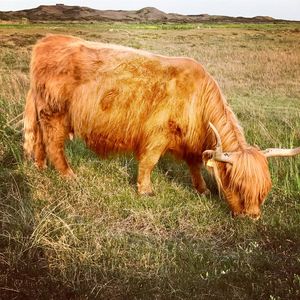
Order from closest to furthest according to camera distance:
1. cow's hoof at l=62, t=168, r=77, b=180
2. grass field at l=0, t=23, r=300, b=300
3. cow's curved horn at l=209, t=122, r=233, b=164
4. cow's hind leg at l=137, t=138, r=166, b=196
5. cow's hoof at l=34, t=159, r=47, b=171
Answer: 1. grass field at l=0, t=23, r=300, b=300
2. cow's curved horn at l=209, t=122, r=233, b=164
3. cow's hind leg at l=137, t=138, r=166, b=196
4. cow's hoof at l=62, t=168, r=77, b=180
5. cow's hoof at l=34, t=159, r=47, b=171

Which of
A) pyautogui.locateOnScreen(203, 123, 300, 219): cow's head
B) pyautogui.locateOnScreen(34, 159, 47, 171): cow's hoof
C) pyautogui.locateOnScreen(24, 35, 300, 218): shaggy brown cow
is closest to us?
pyautogui.locateOnScreen(203, 123, 300, 219): cow's head

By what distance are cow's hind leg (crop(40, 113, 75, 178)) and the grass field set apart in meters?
0.15

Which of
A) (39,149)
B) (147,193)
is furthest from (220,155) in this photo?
(39,149)

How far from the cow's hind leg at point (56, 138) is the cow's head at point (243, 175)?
1966mm

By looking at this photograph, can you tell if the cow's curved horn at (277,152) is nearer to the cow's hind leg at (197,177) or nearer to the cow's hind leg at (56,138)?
the cow's hind leg at (197,177)

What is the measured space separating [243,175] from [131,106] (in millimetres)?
1533

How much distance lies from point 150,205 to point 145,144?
73 cm

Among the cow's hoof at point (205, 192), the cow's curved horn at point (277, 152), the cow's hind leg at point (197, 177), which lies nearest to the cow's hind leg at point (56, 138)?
the cow's hind leg at point (197, 177)

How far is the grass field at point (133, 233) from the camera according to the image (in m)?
3.43

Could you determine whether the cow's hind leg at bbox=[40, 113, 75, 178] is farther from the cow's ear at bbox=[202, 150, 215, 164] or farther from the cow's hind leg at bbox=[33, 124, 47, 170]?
the cow's ear at bbox=[202, 150, 215, 164]

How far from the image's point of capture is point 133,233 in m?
4.42

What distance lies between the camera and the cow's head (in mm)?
4465

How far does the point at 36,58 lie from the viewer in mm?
5902

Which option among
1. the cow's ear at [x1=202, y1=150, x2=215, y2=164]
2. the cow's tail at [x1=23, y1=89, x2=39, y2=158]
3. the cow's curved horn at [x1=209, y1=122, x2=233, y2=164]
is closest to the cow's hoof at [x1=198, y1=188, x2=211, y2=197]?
the cow's ear at [x1=202, y1=150, x2=215, y2=164]
